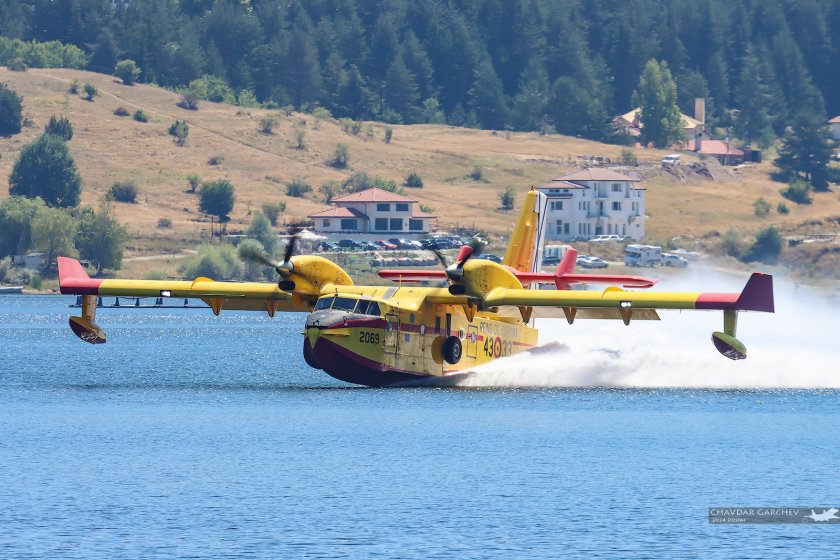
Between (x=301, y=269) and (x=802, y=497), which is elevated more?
(x=301, y=269)

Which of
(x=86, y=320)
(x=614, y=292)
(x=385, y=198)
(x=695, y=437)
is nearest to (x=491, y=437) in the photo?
(x=695, y=437)

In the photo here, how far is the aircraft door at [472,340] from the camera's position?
61.5m

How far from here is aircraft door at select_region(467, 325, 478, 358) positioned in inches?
2420

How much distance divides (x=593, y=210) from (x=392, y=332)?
142m

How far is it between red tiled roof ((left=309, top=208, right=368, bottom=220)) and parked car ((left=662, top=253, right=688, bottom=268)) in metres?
33.0

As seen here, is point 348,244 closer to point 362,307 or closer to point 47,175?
point 47,175

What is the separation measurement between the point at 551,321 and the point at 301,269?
91.8ft

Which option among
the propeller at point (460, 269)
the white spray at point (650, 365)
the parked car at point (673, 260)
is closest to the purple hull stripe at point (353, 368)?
the white spray at point (650, 365)

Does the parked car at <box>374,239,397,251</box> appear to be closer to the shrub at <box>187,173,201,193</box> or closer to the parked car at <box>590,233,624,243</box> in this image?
the parked car at <box>590,233,624,243</box>

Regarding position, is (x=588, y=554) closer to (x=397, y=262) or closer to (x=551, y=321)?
(x=551, y=321)

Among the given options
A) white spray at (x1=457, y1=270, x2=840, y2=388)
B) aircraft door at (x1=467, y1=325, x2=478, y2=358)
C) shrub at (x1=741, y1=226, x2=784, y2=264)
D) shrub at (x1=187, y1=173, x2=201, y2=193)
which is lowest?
white spray at (x1=457, y1=270, x2=840, y2=388)

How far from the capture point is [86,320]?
63.7 metres

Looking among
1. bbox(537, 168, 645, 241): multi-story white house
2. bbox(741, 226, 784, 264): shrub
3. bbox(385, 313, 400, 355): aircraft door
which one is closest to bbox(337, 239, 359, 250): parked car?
bbox(537, 168, 645, 241): multi-story white house

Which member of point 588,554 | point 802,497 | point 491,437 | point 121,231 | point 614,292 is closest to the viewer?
point 588,554
